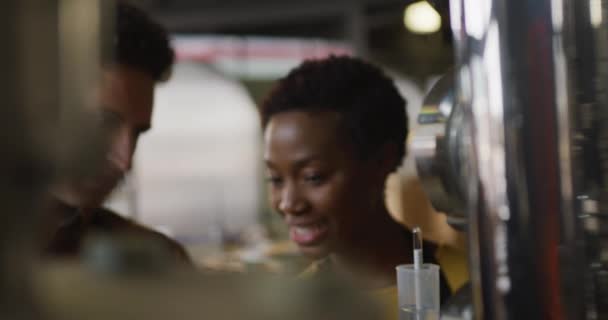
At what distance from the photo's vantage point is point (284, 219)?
1.66 ft

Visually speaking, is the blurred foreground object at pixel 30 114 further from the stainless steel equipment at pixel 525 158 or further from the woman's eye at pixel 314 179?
the woman's eye at pixel 314 179

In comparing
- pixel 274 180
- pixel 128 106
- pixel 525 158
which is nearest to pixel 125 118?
pixel 128 106

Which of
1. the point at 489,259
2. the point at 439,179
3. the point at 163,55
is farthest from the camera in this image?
the point at 163,55

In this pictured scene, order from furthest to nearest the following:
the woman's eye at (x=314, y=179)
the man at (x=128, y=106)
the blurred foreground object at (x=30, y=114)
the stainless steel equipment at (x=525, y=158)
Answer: the woman's eye at (x=314, y=179)
the man at (x=128, y=106)
the stainless steel equipment at (x=525, y=158)
the blurred foreground object at (x=30, y=114)

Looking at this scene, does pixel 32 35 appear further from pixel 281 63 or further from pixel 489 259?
pixel 281 63

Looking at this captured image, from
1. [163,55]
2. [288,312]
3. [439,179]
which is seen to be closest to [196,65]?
[163,55]

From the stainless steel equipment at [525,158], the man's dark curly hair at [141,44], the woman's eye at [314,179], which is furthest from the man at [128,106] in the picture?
the stainless steel equipment at [525,158]

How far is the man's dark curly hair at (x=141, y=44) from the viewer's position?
424 mm

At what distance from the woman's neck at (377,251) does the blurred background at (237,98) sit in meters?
0.01

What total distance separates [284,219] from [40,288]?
1.26ft

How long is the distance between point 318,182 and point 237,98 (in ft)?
0.48

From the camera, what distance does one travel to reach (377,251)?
0.48 m

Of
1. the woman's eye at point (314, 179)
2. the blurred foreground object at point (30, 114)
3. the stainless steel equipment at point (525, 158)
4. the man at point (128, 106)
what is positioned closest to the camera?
the blurred foreground object at point (30, 114)

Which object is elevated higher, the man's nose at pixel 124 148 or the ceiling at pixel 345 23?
the ceiling at pixel 345 23
